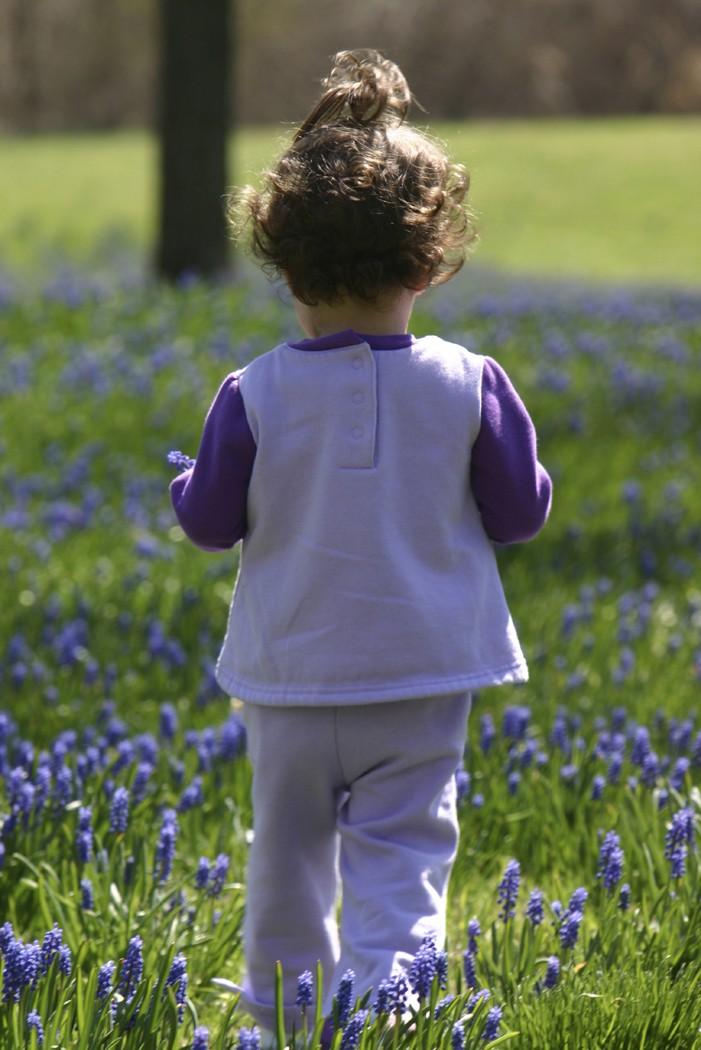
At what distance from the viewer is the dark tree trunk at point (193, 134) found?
10578 mm

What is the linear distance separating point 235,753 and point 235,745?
0.02 m

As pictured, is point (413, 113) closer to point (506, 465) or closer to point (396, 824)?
point (506, 465)

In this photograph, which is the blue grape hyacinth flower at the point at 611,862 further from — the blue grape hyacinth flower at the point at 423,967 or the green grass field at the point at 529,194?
the green grass field at the point at 529,194

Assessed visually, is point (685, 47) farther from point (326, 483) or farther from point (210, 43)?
point (326, 483)

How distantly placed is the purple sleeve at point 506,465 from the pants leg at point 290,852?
454 millimetres

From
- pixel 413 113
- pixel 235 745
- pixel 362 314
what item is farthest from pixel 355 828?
pixel 413 113

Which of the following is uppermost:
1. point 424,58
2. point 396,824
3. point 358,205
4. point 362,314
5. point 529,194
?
point 424,58

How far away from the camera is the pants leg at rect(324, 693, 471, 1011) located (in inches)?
94.5

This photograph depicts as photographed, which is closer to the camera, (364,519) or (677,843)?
(364,519)

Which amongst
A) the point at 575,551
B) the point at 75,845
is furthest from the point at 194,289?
the point at 75,845

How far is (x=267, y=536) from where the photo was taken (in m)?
2.49

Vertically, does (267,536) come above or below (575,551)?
above

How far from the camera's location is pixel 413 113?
26984mm

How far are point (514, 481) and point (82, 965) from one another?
1149 mm
